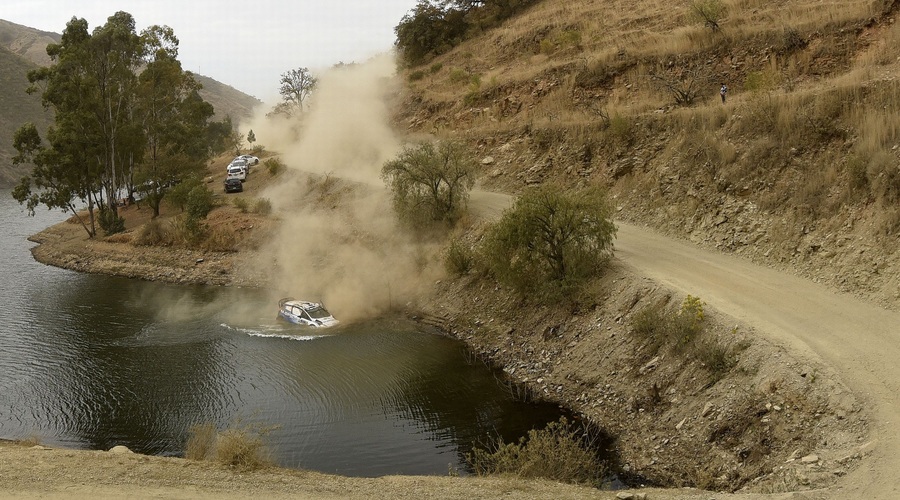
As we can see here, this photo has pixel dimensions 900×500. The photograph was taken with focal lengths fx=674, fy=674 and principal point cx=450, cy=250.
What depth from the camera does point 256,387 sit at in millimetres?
22891

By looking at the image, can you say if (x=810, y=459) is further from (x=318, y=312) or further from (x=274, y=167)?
(x=274, y=167)

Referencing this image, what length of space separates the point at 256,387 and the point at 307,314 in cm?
589

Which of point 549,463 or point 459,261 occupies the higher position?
point 459,261

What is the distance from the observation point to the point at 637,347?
20.1m

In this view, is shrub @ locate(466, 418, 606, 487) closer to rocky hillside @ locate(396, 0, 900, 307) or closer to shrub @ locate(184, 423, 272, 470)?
shrub @ locate(184, 423, 272, 470)

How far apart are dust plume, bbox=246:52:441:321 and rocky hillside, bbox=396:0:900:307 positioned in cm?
542

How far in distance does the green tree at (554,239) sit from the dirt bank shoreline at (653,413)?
1017mm

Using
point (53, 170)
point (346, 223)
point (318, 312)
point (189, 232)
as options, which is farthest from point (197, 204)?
point (318, 312)

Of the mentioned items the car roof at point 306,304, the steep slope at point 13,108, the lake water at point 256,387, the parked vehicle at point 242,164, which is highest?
the steep slope at point 13,108

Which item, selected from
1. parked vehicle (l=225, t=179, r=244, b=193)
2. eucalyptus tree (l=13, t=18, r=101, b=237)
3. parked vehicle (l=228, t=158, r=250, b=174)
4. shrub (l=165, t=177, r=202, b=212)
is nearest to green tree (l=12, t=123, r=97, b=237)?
eucalyptus tree (l=13, t=18, r=101, b=237)

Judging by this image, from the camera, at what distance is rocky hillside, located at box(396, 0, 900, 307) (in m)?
21.1

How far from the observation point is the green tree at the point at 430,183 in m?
33.3

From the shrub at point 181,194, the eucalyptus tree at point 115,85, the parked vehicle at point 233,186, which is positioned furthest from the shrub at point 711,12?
the eucalyptus tree at point 115,85

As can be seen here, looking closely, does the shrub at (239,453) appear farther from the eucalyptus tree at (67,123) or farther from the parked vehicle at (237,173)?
the parked vehicle at (237,173)
